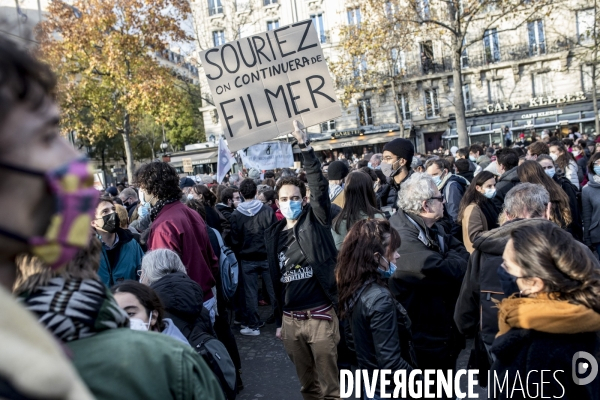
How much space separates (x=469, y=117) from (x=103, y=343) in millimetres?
37038

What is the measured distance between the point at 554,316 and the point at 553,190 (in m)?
3.38

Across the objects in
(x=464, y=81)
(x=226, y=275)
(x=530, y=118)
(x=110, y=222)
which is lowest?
(x=226, y=275)

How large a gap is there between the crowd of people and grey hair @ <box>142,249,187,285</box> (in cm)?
1

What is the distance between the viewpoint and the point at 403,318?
338cm

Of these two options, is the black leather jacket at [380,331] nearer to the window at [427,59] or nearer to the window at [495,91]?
the window at [495,91]

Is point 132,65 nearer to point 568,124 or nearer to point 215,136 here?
point 215,136

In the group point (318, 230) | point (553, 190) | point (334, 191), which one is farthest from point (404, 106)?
point (318, 230)

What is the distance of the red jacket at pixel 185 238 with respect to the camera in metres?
4.12

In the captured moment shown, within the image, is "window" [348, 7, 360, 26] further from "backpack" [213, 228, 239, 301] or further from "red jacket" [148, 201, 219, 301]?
"red jacket" [148, 201, 219, 301]

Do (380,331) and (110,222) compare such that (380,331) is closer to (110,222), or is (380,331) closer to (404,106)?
(110,222)

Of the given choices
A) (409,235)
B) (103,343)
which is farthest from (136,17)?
(103,343)

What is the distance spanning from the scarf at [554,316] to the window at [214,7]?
38621 millimetres

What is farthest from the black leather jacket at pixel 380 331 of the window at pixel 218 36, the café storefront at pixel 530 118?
the window at pixel 218 36

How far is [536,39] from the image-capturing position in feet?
114
